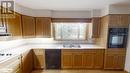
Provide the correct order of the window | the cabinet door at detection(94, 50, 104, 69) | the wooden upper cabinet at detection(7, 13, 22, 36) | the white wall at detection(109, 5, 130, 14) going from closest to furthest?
the wooden upper cabinet at detection(7, 13, 22, 36), the white wall at detection(109, 5, 130, 14), the cabinet door at detection(94, 50, 104, 69), the window

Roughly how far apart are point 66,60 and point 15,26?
1.90 metres

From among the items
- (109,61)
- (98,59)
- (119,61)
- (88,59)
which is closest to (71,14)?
(88,59)

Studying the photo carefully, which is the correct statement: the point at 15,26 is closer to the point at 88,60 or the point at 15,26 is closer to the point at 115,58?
the point at 88,60

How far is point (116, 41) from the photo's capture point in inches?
135

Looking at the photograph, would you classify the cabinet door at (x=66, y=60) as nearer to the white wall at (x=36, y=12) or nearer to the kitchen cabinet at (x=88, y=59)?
the kitchen cabinet at (x=88, y=59)

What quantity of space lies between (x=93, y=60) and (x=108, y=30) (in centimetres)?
110

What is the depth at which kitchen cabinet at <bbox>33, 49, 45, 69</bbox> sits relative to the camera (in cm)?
359

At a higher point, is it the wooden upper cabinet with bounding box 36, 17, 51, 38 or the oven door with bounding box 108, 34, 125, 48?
the wooden upper cabinet with bounding box 36, 17, 51, 38

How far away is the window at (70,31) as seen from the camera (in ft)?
14.2

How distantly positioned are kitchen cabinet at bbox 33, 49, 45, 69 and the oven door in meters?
2.21

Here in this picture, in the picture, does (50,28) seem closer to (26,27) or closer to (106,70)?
(26,27)

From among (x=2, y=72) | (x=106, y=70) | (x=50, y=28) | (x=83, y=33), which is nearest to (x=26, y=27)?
(x=50, y=28)

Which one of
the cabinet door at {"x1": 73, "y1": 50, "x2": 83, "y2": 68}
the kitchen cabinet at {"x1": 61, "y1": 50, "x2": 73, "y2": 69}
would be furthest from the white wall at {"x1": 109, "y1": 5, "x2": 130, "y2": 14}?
the kitchen cabinet at {"x1": 61, "y1": 50, "x2": 73, "y2": 69}

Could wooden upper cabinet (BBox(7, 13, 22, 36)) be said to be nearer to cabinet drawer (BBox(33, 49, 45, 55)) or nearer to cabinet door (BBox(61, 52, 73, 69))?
cabinet drawer (BBox(33, 49, 45, 55))
